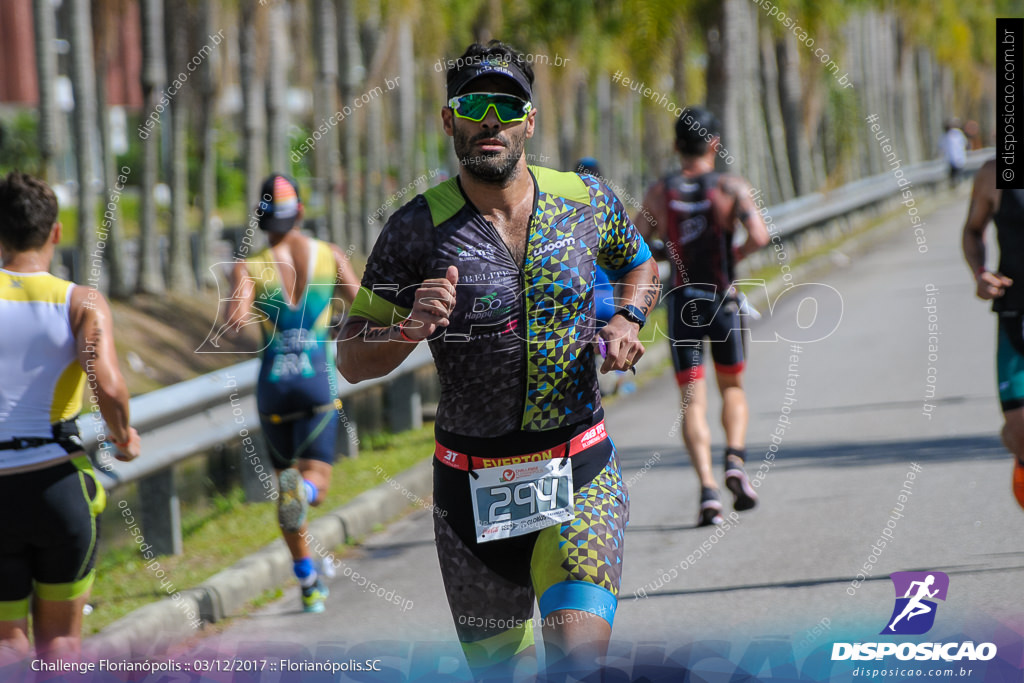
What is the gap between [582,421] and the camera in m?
3.93

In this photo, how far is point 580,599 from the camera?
365cm

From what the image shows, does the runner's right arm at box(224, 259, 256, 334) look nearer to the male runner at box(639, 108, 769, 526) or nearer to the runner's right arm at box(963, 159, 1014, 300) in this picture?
the male runner at box(639, 108, 769, 526)

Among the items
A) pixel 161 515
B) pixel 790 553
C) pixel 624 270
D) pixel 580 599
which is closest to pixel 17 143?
pixel 161 515

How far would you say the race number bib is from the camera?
383cm

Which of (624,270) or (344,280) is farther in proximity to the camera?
(344,280)

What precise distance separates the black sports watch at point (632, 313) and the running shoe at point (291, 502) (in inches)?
123

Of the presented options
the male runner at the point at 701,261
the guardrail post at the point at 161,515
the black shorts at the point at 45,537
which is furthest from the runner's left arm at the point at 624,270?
the guardrail post at the point at 161,515

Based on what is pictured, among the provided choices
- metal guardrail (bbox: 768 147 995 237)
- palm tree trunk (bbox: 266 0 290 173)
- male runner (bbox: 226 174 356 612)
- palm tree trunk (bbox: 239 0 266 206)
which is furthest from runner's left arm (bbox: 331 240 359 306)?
palm tree trunk (bbox: 239 0 266 206)

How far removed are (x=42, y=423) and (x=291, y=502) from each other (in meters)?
2.17

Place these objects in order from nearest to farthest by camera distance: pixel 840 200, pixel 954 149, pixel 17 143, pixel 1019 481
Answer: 1. pixel 1019 481
2. pixel 840 200
3. pixel 954 149
4. pixel 17 143

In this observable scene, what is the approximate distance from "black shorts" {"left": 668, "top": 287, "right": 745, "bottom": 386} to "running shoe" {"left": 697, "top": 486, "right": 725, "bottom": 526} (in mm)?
701

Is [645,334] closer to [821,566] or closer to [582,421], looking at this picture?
[821,566]

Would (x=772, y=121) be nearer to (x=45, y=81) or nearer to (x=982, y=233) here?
(x=45, y=81)

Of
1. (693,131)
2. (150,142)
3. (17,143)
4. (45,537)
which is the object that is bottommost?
(45,537)
